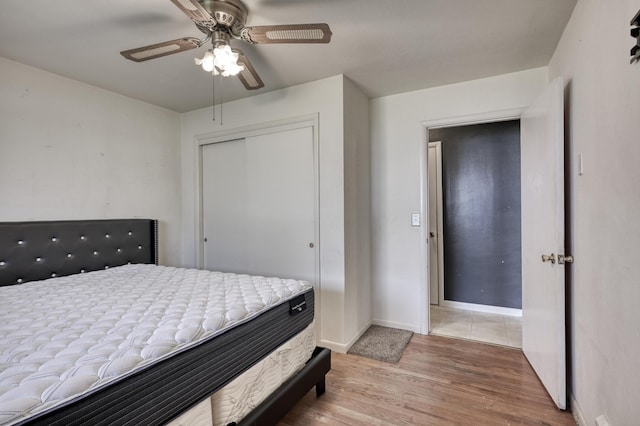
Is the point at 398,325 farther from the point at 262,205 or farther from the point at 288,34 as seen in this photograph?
the point at 288,34

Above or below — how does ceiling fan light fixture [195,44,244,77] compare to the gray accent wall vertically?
above

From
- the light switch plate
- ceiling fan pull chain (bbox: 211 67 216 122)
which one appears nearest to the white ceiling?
ceiling fan pull chain (bbox: 211 67 216 122)

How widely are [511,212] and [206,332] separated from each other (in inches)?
138

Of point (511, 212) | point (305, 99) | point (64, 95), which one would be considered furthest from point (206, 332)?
point (511, 212)

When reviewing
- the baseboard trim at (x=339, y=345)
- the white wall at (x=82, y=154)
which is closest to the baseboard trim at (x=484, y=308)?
the baseboard trim at (x=339, y=345)

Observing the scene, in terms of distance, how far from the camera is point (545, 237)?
199 centimetres

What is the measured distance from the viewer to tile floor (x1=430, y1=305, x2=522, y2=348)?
2873mm

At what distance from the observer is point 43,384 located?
888mm

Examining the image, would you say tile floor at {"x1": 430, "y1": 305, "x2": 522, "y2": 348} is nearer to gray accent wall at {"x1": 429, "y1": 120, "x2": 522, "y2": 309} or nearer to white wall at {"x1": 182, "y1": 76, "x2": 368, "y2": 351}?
gray accent wall at {"x1": 429, "y1": 120, "x2": 522, "y2": 309}

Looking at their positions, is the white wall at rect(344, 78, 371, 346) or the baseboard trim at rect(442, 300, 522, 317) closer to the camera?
the white wall at rect(344, 78, 371, 346)

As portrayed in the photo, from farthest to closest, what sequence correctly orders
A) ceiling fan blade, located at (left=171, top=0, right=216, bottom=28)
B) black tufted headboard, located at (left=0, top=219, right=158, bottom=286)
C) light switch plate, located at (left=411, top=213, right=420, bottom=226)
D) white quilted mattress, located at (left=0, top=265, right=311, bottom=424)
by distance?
light switch plate, located at (left=411, top=213, right=420, bottom=226)
black tufted headboard, located at (left=0, top=219, right=158, bottom=286)
ceiling fan blade, located at (left=171, top=0, right=216, bottom=28)
white quilted mattress, located at (left=0, top=265, right=311, bottom=424)

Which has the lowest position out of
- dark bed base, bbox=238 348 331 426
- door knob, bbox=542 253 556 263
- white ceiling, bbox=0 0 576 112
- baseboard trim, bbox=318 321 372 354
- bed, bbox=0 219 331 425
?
baseboard trim, bbox=318 321 372 354

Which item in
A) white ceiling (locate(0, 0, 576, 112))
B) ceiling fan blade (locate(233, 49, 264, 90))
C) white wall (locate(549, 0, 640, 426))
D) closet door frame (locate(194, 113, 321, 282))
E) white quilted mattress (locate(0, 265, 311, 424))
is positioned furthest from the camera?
closet door frame (locate(194, 113, 321, 282))

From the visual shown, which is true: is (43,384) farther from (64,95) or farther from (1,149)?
(64,95)
